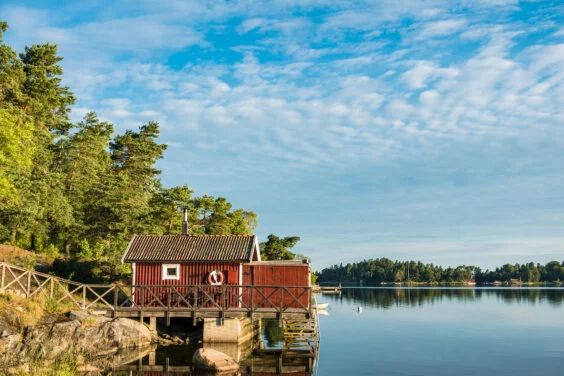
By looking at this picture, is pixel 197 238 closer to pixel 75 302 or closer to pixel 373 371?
pixel 75 302

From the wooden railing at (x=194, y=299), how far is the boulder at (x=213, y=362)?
4.52m

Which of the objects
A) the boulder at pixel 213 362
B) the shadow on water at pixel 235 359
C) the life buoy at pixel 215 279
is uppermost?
the life buoy at pixel 215 279

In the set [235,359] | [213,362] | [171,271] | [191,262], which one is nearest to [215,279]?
[191,262]

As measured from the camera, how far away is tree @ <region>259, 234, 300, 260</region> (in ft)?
242

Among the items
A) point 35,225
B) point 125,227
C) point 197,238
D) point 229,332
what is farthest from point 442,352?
point 35,225

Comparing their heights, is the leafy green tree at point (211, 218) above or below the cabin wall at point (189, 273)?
above

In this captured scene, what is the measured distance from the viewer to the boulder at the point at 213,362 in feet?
73.1

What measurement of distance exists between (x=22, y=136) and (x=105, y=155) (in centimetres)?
2327

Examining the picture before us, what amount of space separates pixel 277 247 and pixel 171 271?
45.3 meters

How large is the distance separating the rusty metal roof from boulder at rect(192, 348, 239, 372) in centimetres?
671

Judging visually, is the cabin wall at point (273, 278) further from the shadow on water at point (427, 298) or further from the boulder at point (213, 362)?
the shadow on water at point (427, 298)

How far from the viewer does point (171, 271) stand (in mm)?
29469

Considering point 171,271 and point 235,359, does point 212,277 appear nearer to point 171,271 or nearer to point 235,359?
point 171,271

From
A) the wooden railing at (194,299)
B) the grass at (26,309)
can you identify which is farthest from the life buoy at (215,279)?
the grass at (26,309)
